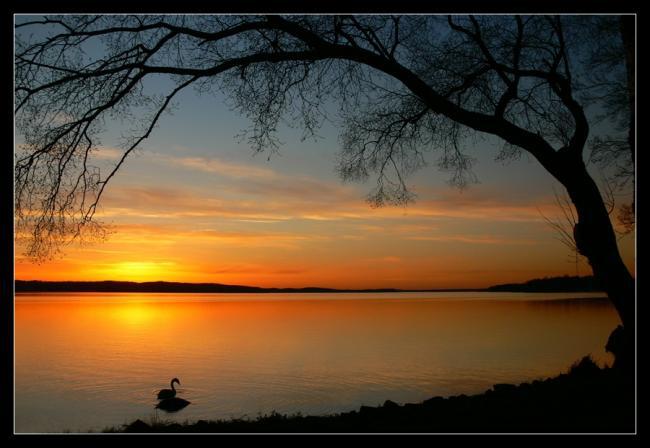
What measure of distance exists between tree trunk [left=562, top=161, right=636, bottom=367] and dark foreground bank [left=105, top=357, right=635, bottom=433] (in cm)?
91

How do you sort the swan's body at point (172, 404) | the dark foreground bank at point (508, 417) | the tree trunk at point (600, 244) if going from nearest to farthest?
1. the tree trunk at point (600, 244)
2. the dark foreground bank at point (508, 417)
3. the swan's body at point (172, 404)

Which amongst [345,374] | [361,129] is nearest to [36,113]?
[361,129]

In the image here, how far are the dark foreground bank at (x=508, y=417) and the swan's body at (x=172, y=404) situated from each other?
31.9ft

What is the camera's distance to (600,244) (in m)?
7.56

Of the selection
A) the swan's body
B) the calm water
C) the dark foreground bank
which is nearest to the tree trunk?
the dark foreground bank

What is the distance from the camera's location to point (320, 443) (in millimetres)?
5914

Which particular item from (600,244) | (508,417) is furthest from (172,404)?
(600,244)

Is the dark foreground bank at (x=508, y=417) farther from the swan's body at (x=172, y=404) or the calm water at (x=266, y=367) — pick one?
the swan's body at (x=172, y=404)

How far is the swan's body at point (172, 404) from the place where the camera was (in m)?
19.4

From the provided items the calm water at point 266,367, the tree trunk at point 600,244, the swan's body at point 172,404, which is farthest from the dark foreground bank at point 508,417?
the swan's body at point 172,404

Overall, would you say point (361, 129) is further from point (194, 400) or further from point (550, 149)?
point (194, 400)

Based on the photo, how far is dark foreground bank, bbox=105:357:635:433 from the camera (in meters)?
7.41
